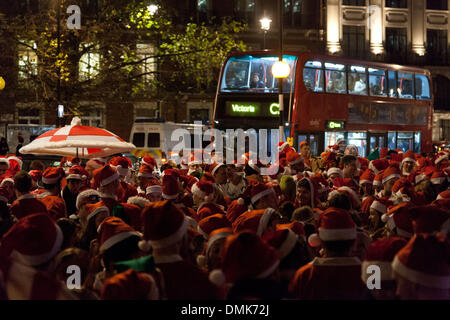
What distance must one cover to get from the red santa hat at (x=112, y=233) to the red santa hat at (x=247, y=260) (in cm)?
121

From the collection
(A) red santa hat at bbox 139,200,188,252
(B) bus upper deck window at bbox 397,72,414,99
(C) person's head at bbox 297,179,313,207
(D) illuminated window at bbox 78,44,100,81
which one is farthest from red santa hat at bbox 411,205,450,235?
(B) bus upper deck window at bbox 397,72,414,99

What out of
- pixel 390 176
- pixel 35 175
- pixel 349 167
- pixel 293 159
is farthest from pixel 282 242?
pixel 293 159

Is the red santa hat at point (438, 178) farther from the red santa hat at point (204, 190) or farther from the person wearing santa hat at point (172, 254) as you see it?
the person wearing santa hat at point (172, 254)

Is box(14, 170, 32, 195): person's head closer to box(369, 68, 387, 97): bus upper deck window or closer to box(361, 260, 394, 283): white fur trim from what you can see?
box(361, 260, 394, 283): white fur trim

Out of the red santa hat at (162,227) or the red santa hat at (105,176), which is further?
the red santa hat at (105,176)

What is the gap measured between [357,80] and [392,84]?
2.09 metres

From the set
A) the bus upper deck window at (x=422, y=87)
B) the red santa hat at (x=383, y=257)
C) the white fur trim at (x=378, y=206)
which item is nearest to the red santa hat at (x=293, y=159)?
the white fur trim at (x=378, y=206)

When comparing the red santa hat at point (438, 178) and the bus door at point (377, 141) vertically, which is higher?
the bus door at point (377, 141)

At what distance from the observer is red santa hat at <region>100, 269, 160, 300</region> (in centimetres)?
316

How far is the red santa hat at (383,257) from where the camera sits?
13.7ft

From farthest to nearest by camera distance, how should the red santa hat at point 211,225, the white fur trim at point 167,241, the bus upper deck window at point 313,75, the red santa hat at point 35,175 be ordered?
1. the bus upper deck window at point 313,75
2. the red santa hat at point 35,175
3. the red santa hat at point 211,225
4. the white fur trim at point 167,241
